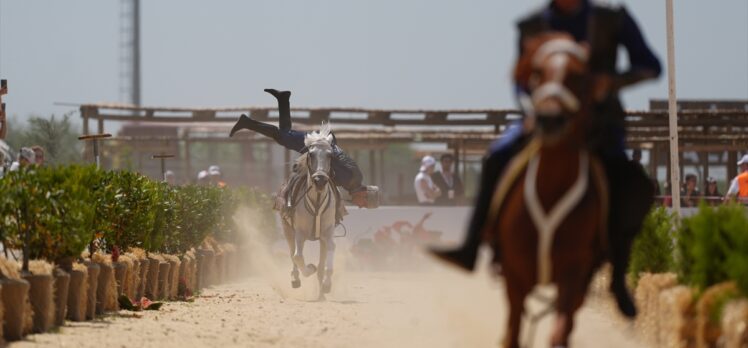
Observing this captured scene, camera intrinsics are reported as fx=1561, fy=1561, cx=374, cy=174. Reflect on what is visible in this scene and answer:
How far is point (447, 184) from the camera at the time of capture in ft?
117

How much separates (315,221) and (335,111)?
19253 mm

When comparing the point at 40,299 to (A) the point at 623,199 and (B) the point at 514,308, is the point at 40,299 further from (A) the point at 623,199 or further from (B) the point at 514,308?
(A) the point at 623,199

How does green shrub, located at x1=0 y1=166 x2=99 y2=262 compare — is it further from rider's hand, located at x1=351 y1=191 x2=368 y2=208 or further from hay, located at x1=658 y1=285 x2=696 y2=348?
rider's hand, located at x1=351 y1=191 x2=368 y2=208

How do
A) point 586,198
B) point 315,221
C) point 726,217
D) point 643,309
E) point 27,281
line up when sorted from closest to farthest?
point 586,198
point 726,217
point 27,281
point 643,309
point 315,221

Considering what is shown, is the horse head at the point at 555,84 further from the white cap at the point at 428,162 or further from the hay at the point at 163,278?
the white cap at the point at 428,162

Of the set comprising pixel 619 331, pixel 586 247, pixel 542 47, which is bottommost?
pixel 619 331

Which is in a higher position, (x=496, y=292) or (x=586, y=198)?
(x=586, y=198)

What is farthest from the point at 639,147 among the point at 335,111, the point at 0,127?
the point at 0,127

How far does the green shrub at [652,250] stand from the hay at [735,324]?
202 inches

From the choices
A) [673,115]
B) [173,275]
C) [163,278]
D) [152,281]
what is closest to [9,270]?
[152,281]

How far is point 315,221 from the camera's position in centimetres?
2416

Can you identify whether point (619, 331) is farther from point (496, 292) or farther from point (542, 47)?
point (542, 47)

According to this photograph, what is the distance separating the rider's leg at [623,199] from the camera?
10.7m

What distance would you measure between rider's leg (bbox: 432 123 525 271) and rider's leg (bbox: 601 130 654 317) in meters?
0.64
